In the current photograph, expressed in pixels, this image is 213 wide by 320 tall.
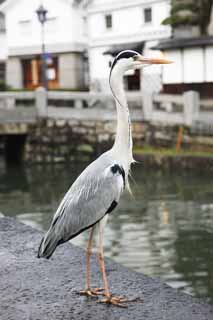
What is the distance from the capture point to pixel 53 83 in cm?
3419

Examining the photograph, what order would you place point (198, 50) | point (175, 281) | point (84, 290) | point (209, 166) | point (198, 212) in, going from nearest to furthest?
point (84, 290) → point (175, 281) → point (198, 212) → point (209, 166) → point (198, 50)

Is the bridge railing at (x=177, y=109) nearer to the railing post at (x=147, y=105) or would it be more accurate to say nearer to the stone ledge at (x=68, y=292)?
the railing post at (x=147, y=105)

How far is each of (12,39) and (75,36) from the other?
3833mm

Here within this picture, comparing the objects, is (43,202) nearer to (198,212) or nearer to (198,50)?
(198,212)

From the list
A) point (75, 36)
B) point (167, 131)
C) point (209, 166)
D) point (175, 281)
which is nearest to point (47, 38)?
point (75, 36)

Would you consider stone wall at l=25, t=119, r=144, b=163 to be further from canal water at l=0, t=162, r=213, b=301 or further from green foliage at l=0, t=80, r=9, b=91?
green foliage at l=0, t=80, r=9, b=91

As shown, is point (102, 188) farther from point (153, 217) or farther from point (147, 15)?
point (147, 15)

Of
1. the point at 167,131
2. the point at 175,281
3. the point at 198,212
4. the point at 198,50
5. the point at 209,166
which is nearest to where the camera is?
the point at 175,281

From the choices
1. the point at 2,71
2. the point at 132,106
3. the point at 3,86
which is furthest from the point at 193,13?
the point at 2,71

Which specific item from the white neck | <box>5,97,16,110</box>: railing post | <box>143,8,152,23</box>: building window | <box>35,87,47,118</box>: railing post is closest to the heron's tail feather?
the white neck

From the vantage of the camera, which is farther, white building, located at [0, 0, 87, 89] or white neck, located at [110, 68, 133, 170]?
white building, located at [0, 0, 87, 89]

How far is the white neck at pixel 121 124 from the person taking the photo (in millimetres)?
4340

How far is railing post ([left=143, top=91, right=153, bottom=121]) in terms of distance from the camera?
19.4 m

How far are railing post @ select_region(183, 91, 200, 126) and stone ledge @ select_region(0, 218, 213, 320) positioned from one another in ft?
40.3
